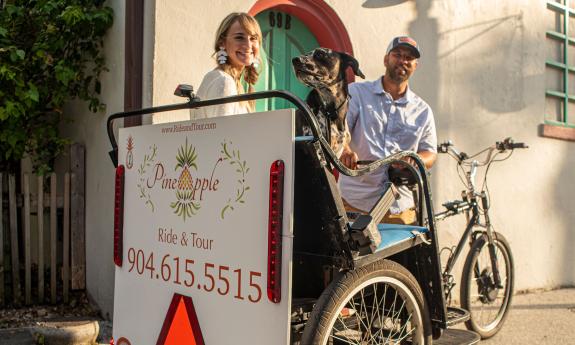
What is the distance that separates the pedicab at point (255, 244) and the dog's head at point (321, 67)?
0.49m

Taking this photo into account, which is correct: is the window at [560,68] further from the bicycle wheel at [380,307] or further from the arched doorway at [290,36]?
the bicycle wheel at [380,307]

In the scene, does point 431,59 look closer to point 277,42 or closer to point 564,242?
point 277,42

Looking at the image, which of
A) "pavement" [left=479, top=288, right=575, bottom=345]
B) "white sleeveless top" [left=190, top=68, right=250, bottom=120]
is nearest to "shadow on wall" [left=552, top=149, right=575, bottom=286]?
"pavement" [left=479, top=288, right=575, bottom=345]

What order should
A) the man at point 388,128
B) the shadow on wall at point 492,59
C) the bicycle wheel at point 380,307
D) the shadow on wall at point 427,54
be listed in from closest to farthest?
the bicycle wheel at point 380,307 < the man at point 388,128 < the shadow on wall at point 427,54 < the shadow on wall at point 492,59

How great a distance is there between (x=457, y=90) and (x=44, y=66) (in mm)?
3839

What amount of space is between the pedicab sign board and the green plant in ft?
7.13

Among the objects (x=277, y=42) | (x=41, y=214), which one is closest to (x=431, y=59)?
(x=277, y=42)

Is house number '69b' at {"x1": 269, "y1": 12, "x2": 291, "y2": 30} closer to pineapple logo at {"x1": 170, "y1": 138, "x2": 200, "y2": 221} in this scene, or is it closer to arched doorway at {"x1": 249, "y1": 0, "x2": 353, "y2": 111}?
arched doorway at {"x1": 249, "y1": 0, "x2": 353, "y2": 111}

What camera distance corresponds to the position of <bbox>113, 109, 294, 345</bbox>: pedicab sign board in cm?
224

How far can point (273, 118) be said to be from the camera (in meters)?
2.23

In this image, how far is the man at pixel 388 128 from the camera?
12.4 ft

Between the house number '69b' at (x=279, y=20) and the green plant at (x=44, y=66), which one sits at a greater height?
the house number '69b' at (x=279, y=20)

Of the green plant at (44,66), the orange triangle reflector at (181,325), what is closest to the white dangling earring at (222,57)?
the orange triangle reflector at (181,325)

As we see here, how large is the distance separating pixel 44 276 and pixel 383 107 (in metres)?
3.11
